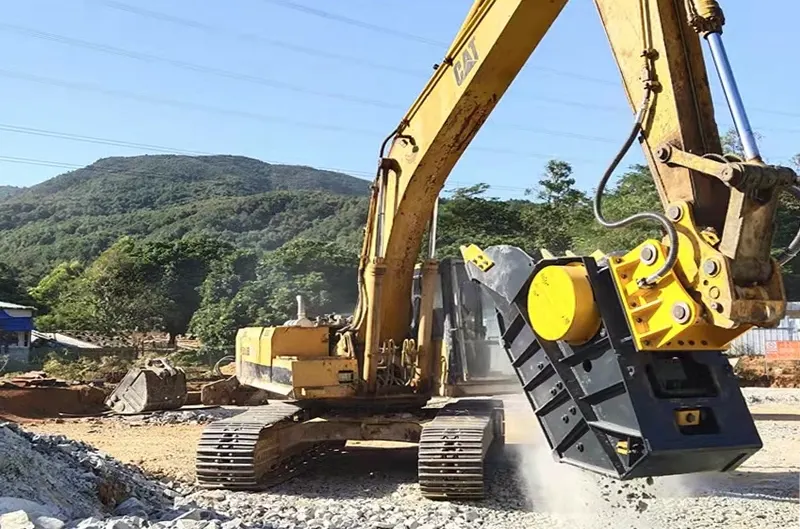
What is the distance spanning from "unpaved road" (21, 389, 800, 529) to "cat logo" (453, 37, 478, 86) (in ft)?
11.2

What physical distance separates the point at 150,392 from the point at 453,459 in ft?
32.7

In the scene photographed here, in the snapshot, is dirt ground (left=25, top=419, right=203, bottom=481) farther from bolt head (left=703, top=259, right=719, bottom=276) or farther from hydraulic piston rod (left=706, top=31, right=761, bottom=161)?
hydraulic piston rod (left=706, top=31, right=761, bottom=161)

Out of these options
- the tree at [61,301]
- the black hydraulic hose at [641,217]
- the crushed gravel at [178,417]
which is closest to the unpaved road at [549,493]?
the black hydraulic hose at [641,217]

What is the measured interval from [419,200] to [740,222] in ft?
13.2

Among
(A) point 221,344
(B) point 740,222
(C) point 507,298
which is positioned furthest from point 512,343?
(A) point 221,344

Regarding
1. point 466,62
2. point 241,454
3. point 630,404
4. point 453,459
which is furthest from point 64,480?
point 466,62

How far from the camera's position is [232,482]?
7730mm

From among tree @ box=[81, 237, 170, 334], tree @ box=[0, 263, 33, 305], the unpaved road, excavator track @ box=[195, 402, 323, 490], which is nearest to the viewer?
the unpaved road

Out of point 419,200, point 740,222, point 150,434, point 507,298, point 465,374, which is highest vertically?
point 419,200

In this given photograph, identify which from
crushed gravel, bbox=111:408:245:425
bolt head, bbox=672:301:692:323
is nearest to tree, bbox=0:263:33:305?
crushed gravel, bbox=111:408:245:425

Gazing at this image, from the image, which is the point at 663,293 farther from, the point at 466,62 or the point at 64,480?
the point at 64,480

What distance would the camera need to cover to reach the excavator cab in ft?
26.6

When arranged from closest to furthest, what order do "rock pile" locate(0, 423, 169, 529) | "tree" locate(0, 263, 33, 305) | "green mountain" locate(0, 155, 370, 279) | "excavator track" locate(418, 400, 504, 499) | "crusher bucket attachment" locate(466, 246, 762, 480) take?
"crusher bucket attachment" locate(466, 246, 762, 480) → "rock pile" locate(0, 423, 169, 529) → "excavator track" locate(418, 400, 504, 499) → "tree" locate(0, 263, 33, 305) → "green mountain" locate(0, 155, 370, 279)

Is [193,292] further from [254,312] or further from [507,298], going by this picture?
[507,298]
